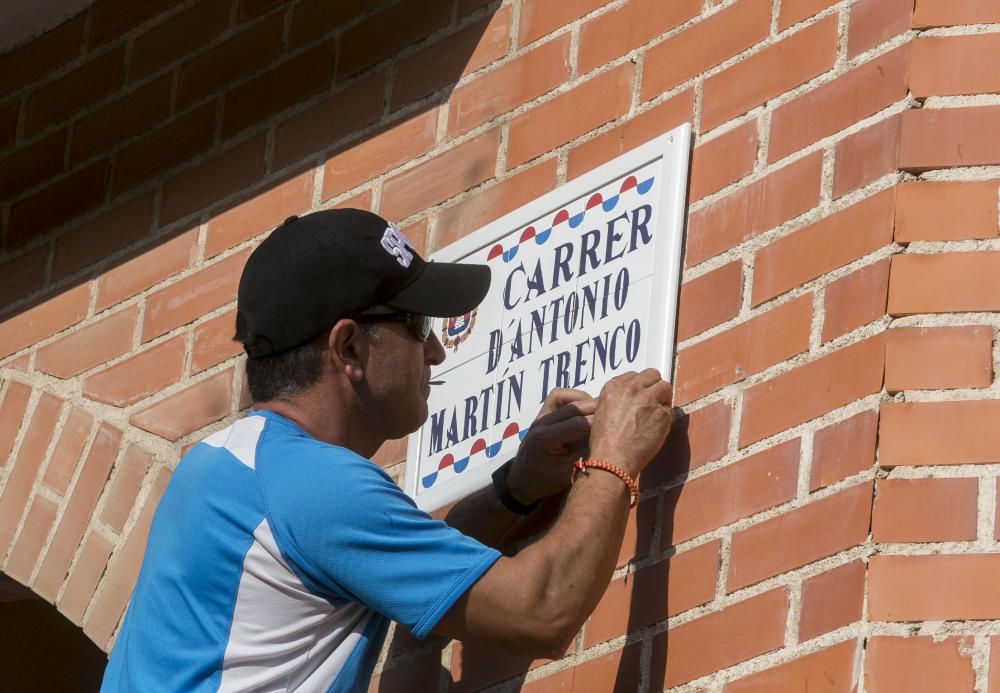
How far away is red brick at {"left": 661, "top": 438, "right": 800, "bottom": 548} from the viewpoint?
2547 mm

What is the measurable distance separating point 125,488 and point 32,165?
0.88 meters

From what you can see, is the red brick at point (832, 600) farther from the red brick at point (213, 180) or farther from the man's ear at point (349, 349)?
the red brick at point (213, 180)

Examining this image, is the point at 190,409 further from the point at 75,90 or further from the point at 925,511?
the point at 925,511

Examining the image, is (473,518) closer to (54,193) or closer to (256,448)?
(256,448)

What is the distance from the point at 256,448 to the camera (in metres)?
2.57

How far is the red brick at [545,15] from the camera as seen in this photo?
3205 millimetres

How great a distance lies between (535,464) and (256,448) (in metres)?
0.44

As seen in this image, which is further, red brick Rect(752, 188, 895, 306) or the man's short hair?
the man's short hair

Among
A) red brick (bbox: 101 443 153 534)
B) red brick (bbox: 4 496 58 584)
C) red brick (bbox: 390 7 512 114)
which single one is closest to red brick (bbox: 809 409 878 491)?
red brick (bbox: 390 7 512 114)

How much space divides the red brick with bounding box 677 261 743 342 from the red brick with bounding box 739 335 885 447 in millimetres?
144

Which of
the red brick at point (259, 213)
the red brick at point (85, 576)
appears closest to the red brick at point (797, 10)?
the red brick at point (259, 213)

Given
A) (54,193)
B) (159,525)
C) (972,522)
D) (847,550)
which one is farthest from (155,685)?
(54,193)

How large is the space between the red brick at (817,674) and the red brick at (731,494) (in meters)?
0.23

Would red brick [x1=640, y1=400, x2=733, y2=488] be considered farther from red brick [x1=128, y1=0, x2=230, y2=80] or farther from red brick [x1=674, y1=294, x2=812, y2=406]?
red brick [x1=128, y1=0, x2=230, y2=80]
